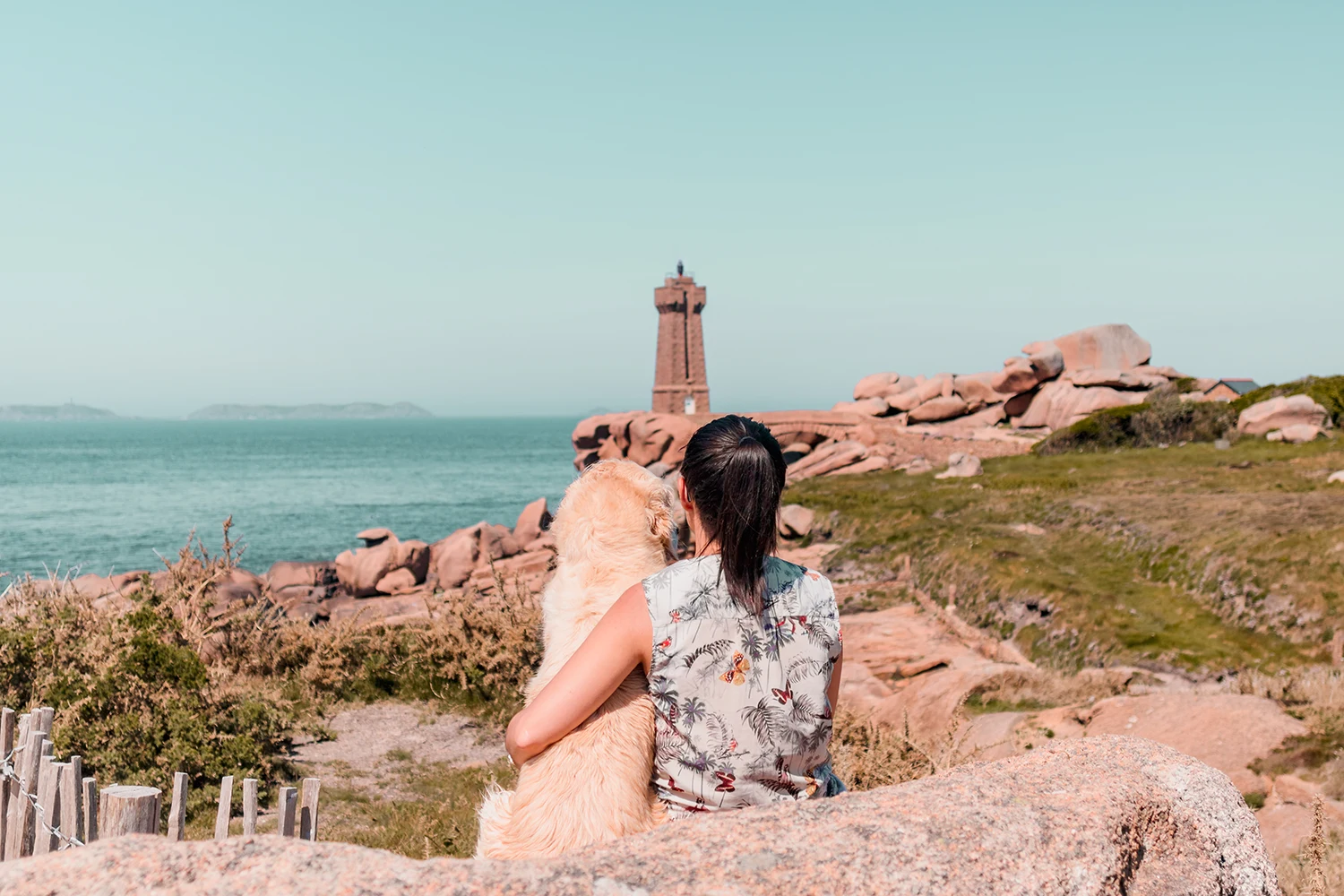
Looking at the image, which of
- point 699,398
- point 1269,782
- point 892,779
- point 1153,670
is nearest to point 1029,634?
point 1153,670

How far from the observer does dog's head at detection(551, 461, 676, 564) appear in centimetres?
276

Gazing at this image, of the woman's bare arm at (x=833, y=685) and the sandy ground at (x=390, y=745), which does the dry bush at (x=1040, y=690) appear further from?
the woman's bare arm at (x=833, y=685)

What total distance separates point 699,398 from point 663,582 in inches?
2587

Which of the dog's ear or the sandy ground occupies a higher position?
the dog's ear

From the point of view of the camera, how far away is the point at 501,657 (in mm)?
10102

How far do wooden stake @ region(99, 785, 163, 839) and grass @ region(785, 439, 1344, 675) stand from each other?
1025 cm

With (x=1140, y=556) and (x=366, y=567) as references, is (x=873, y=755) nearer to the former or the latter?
(x=1140, y=556)

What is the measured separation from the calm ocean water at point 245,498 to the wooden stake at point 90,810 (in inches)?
1020

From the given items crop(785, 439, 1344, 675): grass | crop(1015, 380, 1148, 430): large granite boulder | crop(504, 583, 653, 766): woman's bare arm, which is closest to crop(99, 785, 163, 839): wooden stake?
crop(504, 583, 653, 766): woman's bare arm

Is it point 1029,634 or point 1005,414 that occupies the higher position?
point 1005,414

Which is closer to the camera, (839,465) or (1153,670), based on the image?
(1153,670)

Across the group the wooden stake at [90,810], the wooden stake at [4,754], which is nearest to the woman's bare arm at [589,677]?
the wooden stake at [90,810]

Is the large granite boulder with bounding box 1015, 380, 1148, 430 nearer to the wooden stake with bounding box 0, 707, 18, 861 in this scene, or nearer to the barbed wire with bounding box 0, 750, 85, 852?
the wooden stake with bounding box 0, 707, 18, 861

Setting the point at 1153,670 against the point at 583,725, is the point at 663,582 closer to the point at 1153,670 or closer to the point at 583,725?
the point at 583,725
